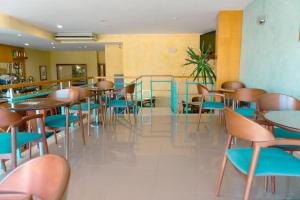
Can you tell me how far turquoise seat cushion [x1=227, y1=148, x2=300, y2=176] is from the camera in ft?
4.57

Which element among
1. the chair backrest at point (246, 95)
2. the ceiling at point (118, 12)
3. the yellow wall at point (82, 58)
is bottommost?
the chair backrest at point (246, 95)

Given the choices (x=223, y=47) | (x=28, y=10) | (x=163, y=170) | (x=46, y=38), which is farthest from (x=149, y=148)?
(x=46, y=38)

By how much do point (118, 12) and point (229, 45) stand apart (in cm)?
234

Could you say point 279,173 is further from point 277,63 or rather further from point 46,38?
point 46,38

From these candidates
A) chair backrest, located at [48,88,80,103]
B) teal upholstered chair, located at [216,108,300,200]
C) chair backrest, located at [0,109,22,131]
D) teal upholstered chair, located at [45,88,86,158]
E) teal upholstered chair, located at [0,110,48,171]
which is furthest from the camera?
chair backrest, located at [48,88,80,103]

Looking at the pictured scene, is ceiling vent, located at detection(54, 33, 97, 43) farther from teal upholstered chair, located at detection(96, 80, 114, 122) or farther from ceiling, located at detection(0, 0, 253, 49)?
teal upholstered chair, located at detection(96, 80, 114, 122)

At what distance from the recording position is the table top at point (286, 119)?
59.1 inches

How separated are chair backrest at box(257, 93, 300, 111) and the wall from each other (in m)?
0.37

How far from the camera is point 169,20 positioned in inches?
225

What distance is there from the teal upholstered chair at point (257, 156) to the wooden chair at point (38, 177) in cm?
106

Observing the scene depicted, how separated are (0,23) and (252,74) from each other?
501cm

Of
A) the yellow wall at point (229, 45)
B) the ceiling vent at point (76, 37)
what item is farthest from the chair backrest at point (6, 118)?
the ceiling vent at point (76, 37)

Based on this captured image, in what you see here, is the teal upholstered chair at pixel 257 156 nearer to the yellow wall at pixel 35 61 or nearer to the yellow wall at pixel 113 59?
the yellow wall at pixel 113 59

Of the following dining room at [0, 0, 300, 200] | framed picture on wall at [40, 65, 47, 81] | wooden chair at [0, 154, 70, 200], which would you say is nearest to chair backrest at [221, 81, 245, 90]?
dining room at [0, 0, 300, 200]
